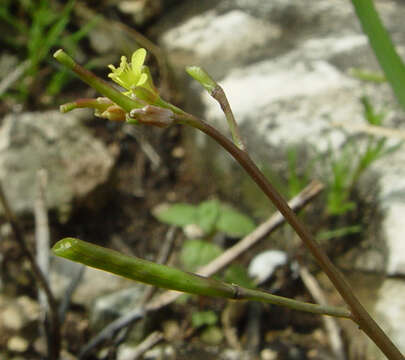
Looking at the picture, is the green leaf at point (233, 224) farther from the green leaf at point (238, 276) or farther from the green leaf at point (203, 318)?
the green leaf at point (203, 318)

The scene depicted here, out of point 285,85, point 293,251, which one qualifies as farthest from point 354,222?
point 285,85

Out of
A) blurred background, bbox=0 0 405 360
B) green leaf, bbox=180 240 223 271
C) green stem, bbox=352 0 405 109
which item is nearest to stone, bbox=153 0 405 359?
blurred background, bbox=0 0 405 360

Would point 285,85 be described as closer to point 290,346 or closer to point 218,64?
point 218,64

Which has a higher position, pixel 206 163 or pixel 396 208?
pixel 206 163

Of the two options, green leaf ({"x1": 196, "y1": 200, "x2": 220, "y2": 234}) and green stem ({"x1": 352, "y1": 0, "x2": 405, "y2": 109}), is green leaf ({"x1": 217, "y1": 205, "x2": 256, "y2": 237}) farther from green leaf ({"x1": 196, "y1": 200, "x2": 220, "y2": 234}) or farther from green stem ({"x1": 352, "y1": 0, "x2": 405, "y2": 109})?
green stem ({"x1": 352, "y1": 0, "x2": 405, "y2": 109})

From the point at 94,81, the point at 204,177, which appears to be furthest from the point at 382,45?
the point at 204,177

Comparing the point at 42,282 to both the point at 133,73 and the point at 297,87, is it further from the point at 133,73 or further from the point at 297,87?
the point at 297,87
